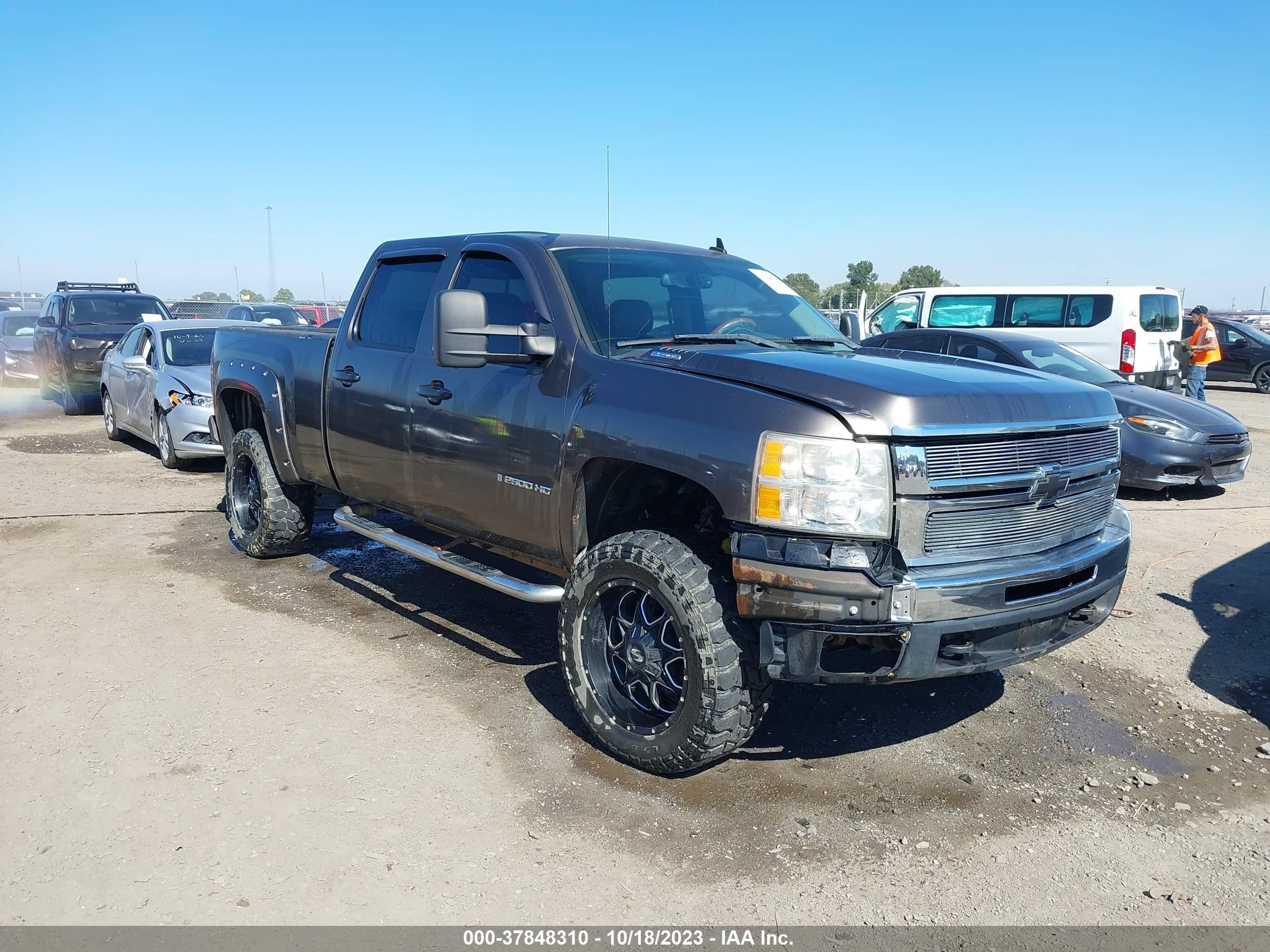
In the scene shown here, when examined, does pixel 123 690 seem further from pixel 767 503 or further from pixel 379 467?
pixel 767 503

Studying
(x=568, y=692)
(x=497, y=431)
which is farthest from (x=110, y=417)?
(x=568, y=692)

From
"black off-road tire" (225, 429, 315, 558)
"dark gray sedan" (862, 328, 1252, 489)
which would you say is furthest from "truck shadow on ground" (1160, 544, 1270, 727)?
"black off-road tire" (225, 429, 315, 558)

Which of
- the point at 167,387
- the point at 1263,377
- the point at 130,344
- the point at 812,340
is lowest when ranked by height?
the point at 1263,377

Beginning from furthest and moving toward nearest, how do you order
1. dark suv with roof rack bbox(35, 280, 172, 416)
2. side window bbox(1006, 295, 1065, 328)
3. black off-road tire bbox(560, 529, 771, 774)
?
dark suv with roof rack bbox(35, 280, 172, 416) → side window bbox(1006, 295, 1065, 328) → black off-road tire bbox(560, 529, 771, 774)

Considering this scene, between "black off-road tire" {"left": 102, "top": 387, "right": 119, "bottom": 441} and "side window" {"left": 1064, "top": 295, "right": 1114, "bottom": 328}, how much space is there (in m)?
13.0

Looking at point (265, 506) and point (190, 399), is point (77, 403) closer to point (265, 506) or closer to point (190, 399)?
point (190, 399)

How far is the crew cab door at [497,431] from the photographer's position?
159 inches

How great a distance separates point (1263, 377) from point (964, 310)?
8.83 metres

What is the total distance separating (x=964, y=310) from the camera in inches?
590

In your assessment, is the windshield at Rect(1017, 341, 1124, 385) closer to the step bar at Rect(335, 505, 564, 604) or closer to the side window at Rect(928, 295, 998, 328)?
the side window at Rect(928, 295, 998, 328)

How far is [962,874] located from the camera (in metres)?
3.07

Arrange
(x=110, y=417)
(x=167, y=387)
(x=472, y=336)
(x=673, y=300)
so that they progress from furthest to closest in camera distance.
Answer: (x=110, y=417)
(x=167, y=387)
(x=673, y=300)
(x=472, y=336)

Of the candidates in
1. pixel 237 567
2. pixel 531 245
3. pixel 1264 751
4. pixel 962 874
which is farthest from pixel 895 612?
pixel 237 567

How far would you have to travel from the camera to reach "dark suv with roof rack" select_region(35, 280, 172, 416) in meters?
15.0
